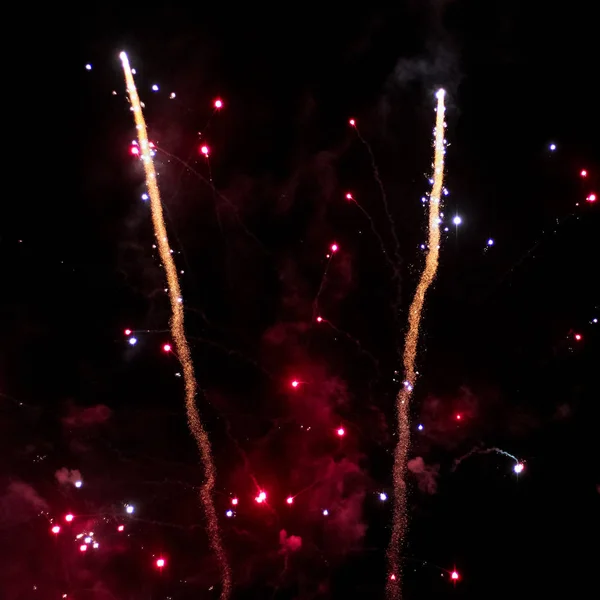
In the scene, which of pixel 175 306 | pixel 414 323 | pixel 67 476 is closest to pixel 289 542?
pixel 67 476

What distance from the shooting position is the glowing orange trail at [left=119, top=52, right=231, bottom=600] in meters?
4.35

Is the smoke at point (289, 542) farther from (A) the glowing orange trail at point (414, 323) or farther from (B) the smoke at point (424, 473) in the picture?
(B) the smoke at point (424, 473)

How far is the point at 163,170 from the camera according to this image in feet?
15.1

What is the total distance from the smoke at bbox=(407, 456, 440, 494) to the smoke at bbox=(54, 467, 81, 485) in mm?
2921

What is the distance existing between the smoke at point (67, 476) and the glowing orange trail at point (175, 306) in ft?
3.50

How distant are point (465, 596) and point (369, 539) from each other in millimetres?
857

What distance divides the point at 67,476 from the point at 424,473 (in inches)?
123

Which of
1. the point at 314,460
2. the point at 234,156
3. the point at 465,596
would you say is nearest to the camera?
the point at 465,596

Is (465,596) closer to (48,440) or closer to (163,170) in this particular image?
(48,440)

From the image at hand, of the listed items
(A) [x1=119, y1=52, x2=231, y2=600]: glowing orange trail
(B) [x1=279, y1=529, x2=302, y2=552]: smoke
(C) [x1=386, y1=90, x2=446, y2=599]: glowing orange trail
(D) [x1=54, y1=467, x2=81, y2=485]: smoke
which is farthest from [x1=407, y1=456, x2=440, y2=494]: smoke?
(D) [x1=54, y1=467, x2=81, y2=485]: smoke

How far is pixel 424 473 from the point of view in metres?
4.25

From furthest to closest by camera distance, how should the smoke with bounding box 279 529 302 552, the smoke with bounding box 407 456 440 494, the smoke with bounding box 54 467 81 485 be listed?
the smoke with bounding box 54 467 81 485
the smoke with bounding box 407 456 440 494
the smoke with bounding box 279 529 302 552

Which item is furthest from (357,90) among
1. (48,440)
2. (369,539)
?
(48,440)

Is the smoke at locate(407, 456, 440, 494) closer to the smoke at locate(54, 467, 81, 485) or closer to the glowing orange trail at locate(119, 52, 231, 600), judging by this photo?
the glowing orange trail at locate(119, 52, 231, 600)
